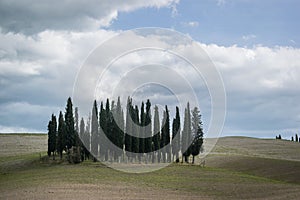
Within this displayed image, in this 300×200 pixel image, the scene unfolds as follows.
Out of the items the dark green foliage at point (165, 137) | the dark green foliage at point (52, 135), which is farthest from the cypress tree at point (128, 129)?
the dark green foliage at point (52, 135)

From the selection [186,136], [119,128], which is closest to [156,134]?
[186,136]

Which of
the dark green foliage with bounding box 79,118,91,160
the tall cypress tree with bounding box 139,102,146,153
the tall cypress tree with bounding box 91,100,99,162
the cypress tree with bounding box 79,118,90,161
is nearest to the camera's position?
the tall cypress tree with bounding box 91,100,99,162

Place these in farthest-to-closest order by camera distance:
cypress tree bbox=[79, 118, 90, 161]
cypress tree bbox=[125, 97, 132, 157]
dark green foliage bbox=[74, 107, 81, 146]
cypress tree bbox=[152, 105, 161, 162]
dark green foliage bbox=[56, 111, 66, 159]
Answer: cypress tree bbox=[152, 105, 161, 162]
dark green foliage bbox=[56, 111, 66, 159]
dark green foliage bbox=[74, 107, 81, 146]
cypress tree bbox=[125, 97, 132, 157]
cypress tree bbox=[79, 118, 90, 161]

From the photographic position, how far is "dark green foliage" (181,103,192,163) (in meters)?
78.3

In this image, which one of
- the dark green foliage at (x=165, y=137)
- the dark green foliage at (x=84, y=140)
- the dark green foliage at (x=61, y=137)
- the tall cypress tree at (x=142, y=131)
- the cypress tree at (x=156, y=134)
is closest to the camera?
the dark green foliage at (x=84, y=140)

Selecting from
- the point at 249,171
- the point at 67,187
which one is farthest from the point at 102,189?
the point at 249,171

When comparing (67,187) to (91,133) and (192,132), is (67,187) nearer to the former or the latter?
(91,133)

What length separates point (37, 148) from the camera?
360ft

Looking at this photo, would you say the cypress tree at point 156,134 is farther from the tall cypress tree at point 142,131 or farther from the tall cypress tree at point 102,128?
the tall cypress tree at point 102,128

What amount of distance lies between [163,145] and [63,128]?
738 inches

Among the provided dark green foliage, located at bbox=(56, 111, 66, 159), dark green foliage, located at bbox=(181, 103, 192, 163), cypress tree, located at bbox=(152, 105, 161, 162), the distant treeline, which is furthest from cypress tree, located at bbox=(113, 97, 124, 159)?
dark green foliage, located at bbox=(181, 103, 192, 163)

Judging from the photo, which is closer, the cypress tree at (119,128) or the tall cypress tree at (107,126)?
the cypress tree at (119,128)

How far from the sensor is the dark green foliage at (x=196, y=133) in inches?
3068

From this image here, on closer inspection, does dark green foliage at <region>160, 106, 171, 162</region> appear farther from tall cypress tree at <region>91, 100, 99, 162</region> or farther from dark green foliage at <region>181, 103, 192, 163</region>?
tall cypress tree at <region>91, 100, 99, 162</region>
